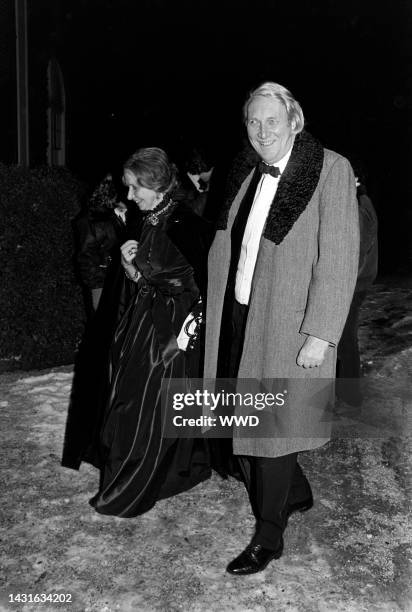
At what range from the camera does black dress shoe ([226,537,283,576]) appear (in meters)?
2.85

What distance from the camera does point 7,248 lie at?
215 inches

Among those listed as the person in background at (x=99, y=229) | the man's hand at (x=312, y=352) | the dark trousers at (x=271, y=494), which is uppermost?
the person in background at (x=99, y=229)

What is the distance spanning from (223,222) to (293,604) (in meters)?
1.62

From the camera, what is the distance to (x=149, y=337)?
3387 mm

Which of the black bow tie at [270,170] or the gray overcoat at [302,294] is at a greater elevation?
the black bow tie at [270,170]

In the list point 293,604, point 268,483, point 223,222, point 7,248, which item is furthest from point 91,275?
point 293,604

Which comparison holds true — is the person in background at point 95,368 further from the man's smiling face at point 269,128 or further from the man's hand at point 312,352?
the man's hand at point 312,352

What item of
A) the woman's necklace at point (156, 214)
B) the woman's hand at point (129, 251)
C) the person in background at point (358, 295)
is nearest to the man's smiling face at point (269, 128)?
the woman's necklace at point (156, 214)

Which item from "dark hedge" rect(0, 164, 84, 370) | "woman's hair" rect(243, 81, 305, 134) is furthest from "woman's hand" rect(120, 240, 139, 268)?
"dark hedge" rect(0, 164, 84, 370)

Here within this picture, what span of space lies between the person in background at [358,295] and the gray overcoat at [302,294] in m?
1.85

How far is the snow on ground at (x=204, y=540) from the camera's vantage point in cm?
271

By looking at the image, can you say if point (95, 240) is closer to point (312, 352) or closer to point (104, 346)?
point (104, 346)

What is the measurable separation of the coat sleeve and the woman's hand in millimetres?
1118

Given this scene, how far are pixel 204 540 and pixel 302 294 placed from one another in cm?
127
